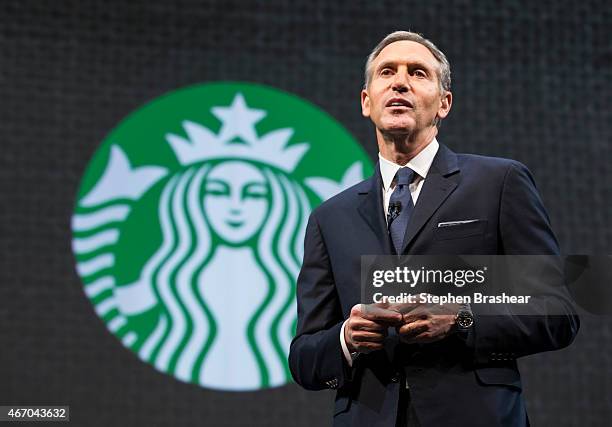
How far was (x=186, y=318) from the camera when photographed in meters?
3.01

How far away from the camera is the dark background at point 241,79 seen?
9.69ft

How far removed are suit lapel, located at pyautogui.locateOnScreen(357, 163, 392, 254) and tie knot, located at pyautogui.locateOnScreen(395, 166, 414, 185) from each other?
0.14 feet

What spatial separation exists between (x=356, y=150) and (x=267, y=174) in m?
0.34

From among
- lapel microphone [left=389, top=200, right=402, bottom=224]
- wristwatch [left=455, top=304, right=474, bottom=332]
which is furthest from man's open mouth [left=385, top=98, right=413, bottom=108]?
wristwatch [left=455, top=304, right=474, bottom=332]

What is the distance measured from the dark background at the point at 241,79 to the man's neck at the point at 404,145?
1422 mm

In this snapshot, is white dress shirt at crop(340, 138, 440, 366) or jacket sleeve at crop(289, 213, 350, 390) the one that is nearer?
jacket sleeve at crop(289, 213, 350, 390)

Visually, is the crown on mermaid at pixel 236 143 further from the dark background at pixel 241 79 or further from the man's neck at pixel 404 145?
the man's neck at pixel 404 145

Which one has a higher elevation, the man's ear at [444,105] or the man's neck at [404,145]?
the man's ear at [444,105]

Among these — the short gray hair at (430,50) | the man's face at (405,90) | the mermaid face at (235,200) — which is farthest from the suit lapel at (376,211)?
Result: the mermaid face at (235,200)

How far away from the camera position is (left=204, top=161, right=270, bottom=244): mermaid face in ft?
10.0

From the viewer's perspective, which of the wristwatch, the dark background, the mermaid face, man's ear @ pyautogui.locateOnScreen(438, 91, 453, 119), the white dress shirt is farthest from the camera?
the mermaid face

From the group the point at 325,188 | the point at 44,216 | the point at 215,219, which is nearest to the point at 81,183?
the point at 44,216

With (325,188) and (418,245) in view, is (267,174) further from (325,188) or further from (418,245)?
(418,245)

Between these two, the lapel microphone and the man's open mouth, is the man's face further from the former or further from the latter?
the lapel microphone
